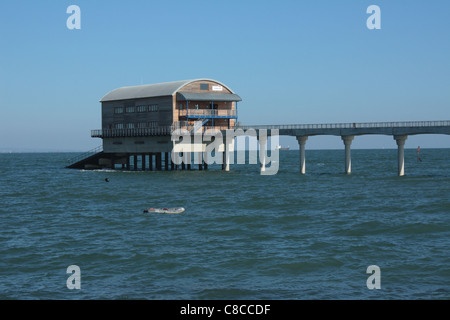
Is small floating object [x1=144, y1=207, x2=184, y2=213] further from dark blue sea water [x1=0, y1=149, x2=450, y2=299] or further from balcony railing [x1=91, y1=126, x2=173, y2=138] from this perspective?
balcony railing [x1=91, y1=126, x2=173, y2=138]

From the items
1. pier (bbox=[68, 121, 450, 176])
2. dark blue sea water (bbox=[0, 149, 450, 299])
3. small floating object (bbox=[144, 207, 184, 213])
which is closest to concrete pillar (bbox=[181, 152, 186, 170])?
pier (bbox=[68, 121, 450, 176])

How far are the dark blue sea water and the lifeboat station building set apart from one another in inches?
936

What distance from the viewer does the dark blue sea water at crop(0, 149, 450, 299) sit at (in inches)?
826

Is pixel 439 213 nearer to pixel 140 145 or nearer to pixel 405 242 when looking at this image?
pixel 405 242

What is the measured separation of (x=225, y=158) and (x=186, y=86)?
46.5 feet

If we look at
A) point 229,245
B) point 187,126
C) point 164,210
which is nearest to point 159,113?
point 187,126

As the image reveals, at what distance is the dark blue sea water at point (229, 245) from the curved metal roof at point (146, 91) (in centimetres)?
2566

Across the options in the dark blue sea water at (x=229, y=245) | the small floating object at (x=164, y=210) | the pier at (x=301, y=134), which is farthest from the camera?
the pier at (x=301, y=134)

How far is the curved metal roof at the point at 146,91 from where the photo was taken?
7573cm

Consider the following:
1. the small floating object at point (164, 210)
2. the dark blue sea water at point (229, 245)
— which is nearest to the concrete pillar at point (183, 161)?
the dark blue sea water at point (229, 245)

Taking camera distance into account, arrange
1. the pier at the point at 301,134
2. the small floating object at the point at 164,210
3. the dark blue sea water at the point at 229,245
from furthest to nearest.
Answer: the pier at the point at 301,134 < the small floating object at the point at 164,210 < the dark blue sea water at the point at 229,245

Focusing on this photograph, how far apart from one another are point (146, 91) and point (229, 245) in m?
55.0

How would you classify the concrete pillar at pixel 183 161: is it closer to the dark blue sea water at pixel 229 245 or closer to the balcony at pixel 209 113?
the balcony at pixel 209 113
